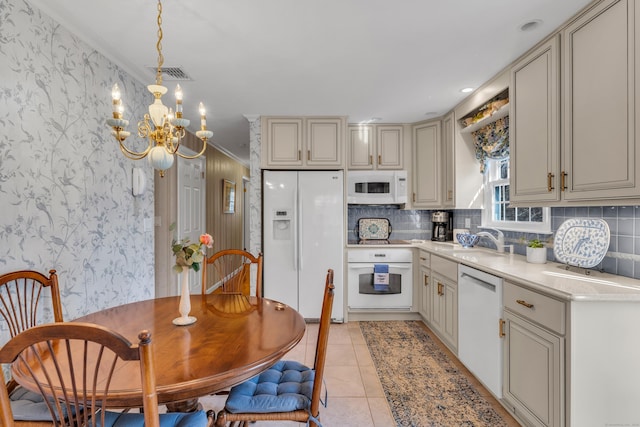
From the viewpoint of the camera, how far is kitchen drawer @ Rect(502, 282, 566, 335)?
1571 mm

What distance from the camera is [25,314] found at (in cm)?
158

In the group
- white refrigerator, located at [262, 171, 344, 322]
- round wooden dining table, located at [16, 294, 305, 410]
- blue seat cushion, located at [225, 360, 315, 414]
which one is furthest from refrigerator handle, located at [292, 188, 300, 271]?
blue seat cushion, located at [225, 360, 315, 414]

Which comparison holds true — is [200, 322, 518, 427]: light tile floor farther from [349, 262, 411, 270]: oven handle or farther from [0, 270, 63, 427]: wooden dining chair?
[0, 270, 63, 427]: wooden dining chair

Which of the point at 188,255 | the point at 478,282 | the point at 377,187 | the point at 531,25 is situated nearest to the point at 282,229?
the point at 377,187

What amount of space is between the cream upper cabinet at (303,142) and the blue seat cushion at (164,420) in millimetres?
2827

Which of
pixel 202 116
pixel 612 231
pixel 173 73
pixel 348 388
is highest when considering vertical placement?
pixel 173 73

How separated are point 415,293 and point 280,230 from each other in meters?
1.67

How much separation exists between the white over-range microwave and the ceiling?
98 centimetres

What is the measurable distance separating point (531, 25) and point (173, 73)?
2.51m

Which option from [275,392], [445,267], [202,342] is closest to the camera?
[202,342]

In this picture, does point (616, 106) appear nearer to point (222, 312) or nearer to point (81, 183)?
point (222, 312)

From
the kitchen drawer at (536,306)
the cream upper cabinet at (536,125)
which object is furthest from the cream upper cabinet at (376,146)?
the kitchen drawer at (536,306)

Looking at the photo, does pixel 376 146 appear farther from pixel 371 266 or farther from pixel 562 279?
pixel 562 279

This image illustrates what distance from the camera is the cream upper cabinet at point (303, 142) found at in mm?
3787
